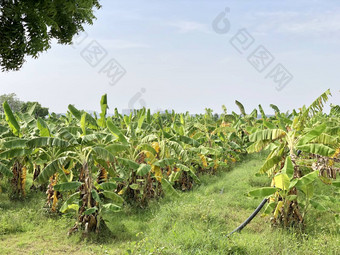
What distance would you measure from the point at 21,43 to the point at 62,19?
202cm

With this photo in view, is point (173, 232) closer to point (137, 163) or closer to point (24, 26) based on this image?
point (137, 163)

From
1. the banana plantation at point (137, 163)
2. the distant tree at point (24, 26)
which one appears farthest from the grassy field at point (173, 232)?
the distant tree at point (24, 26)

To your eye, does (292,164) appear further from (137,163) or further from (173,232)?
(137,163)

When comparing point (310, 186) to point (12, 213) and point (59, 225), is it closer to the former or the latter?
point (59, 225)

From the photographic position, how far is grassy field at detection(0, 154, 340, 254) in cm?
618

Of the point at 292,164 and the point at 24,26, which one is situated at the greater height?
the point at 24,26

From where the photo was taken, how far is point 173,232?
6555mm

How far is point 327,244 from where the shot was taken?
20.9 feet

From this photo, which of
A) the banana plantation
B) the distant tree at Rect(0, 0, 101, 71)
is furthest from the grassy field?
the distant tree at Rect(0, 0, 101, 71)

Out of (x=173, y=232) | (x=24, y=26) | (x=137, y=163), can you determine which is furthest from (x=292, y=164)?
(x=24, y=26)

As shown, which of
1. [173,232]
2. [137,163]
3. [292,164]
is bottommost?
[292,164]

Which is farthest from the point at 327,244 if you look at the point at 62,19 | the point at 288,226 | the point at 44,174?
the point at 62,19

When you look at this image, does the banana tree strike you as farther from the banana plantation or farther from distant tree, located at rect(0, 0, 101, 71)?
distant tree, located at rect(0, 0, 101, 71)

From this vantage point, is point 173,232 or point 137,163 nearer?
point 173,232
